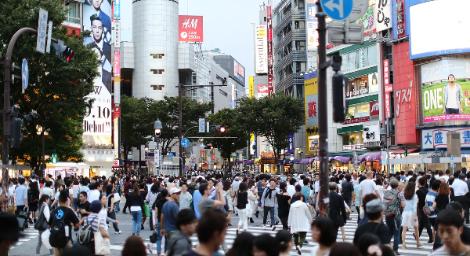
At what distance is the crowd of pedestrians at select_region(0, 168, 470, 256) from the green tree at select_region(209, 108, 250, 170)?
121 feet

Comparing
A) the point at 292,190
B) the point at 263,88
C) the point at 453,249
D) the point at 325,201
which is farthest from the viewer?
the point at 263,88

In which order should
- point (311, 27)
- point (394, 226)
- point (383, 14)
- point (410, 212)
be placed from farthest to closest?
1. point (311, 27)
2. point (383, 14)
3. point (410, 212)
4. point (394, 226)

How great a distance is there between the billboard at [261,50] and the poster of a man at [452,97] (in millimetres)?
62236

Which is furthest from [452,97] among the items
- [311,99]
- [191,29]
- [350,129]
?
[191,29]

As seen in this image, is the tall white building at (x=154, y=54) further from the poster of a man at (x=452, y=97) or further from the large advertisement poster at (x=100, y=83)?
the poster of a man at (x=452, y=97)

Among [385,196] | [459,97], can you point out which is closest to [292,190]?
[385,196]

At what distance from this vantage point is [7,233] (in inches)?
189

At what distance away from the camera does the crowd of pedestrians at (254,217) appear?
5.95 metres

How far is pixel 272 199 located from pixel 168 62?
91971 millimetres

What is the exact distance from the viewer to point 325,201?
10.8m

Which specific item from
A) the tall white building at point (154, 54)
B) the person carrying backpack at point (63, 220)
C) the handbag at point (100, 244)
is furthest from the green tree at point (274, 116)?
the handbag at point (100, 244)

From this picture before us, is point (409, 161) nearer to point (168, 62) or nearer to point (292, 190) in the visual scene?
point (292, 190)

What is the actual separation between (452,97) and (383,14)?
38.2 ft

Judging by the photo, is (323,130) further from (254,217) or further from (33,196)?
(254,217)
